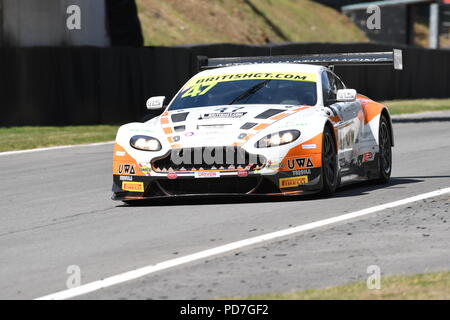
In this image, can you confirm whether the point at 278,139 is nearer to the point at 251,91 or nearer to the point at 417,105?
the point at 251,91

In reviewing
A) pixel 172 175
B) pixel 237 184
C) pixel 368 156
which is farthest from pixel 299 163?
pixel 368 156

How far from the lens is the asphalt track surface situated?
6816 mm

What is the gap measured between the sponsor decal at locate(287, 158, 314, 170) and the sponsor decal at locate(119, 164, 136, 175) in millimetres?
1502

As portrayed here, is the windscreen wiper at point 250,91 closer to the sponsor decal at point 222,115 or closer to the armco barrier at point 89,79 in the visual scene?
the sponsor decal at point 222,115

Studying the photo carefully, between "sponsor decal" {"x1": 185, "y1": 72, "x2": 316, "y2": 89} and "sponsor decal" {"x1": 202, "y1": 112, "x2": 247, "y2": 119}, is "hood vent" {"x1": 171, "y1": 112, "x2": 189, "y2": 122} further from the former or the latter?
"sponsor decal" {"x1": 185, "y1": 72, "x2": 316, "y2": 89}

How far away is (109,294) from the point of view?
6.45 m

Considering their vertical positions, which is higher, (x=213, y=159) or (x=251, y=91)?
(x=251, y=91)

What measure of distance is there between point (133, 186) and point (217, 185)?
2.87 feet

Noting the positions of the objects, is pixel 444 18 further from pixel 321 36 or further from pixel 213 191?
pixel 213 191

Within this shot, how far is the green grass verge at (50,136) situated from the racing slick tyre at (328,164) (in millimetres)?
9897

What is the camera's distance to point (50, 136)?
874 inches

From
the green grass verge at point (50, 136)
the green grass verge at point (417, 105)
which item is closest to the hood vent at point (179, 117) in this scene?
the green grass verge at point (50, 136)

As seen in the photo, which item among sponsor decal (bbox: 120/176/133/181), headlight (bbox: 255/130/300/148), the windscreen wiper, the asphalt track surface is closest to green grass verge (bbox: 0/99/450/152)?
the asphalt track surface
